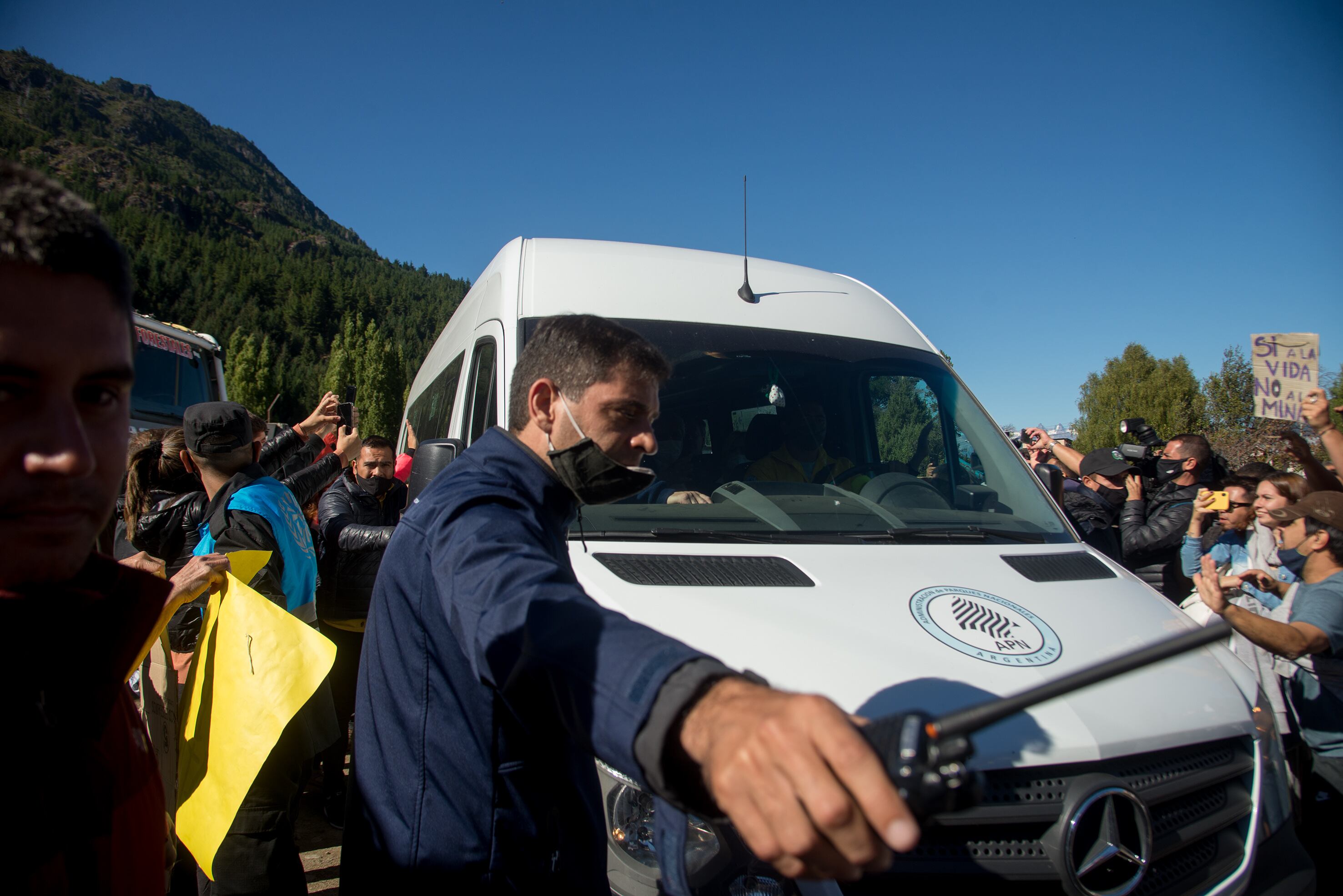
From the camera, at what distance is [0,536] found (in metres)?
0.93

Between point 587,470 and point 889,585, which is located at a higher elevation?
point 587,470

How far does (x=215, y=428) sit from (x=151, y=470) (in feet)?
2.89

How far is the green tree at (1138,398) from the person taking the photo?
1996 inches

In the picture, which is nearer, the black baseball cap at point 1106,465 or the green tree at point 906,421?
the green tree at point 906,421

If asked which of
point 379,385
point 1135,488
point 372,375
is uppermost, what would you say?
point 372,375

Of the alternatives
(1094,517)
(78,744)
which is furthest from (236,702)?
(1094,517)

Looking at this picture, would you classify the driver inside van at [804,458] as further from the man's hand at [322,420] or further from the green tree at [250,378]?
the green tree at [250,378]

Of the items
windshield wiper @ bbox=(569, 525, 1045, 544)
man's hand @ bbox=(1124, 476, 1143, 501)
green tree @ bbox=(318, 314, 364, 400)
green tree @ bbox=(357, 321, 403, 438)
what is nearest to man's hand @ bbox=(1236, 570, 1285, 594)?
man's hand @ bbox=(1124, 476, 1143, 501)

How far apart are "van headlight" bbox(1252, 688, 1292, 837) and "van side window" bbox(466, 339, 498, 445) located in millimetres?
2843

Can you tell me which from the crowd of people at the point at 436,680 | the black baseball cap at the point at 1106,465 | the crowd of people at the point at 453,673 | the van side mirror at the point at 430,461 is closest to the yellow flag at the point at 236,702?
the crowd of people at the point at 436,680

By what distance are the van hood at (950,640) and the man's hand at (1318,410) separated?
123 inches

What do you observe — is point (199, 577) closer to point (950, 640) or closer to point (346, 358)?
point (950, 640)

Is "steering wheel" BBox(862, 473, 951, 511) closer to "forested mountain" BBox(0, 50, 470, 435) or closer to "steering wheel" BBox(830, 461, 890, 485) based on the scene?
"steering wheel" BBox(830, 461, 890, 485)

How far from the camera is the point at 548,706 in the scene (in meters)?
1.03
